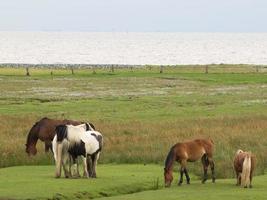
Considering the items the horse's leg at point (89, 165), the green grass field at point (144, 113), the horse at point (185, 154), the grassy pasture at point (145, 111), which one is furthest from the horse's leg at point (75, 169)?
the grassy pasture at point (145, 111)

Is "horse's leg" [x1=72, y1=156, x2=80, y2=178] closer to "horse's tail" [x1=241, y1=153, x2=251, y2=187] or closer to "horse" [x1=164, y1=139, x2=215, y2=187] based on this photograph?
"horse" [x1=164, y1=139, x2=215, y2=187]

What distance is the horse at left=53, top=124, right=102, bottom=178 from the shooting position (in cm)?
2227

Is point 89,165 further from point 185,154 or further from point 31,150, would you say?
point 31,150

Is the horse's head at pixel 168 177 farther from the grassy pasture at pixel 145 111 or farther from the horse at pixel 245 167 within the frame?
the grassy pasture at pixel 145 111

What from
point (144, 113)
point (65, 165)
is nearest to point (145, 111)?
point (144, 113)

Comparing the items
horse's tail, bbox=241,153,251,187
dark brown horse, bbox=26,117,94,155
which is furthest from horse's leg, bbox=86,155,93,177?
horse's tail, bbox=241,153,251,187

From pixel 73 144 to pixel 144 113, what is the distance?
2328cm

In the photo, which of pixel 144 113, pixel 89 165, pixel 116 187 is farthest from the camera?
pixel 144 113

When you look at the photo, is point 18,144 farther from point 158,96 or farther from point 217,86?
point 217,86

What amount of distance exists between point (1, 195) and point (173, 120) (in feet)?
72.0

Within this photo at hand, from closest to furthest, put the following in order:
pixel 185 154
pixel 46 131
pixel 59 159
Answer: pixel 185 154 → pixel 59 159 → pixel 46 131

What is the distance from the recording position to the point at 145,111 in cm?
4681

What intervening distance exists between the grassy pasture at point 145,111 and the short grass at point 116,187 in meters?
3.02

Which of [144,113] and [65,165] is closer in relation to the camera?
[65,165]
